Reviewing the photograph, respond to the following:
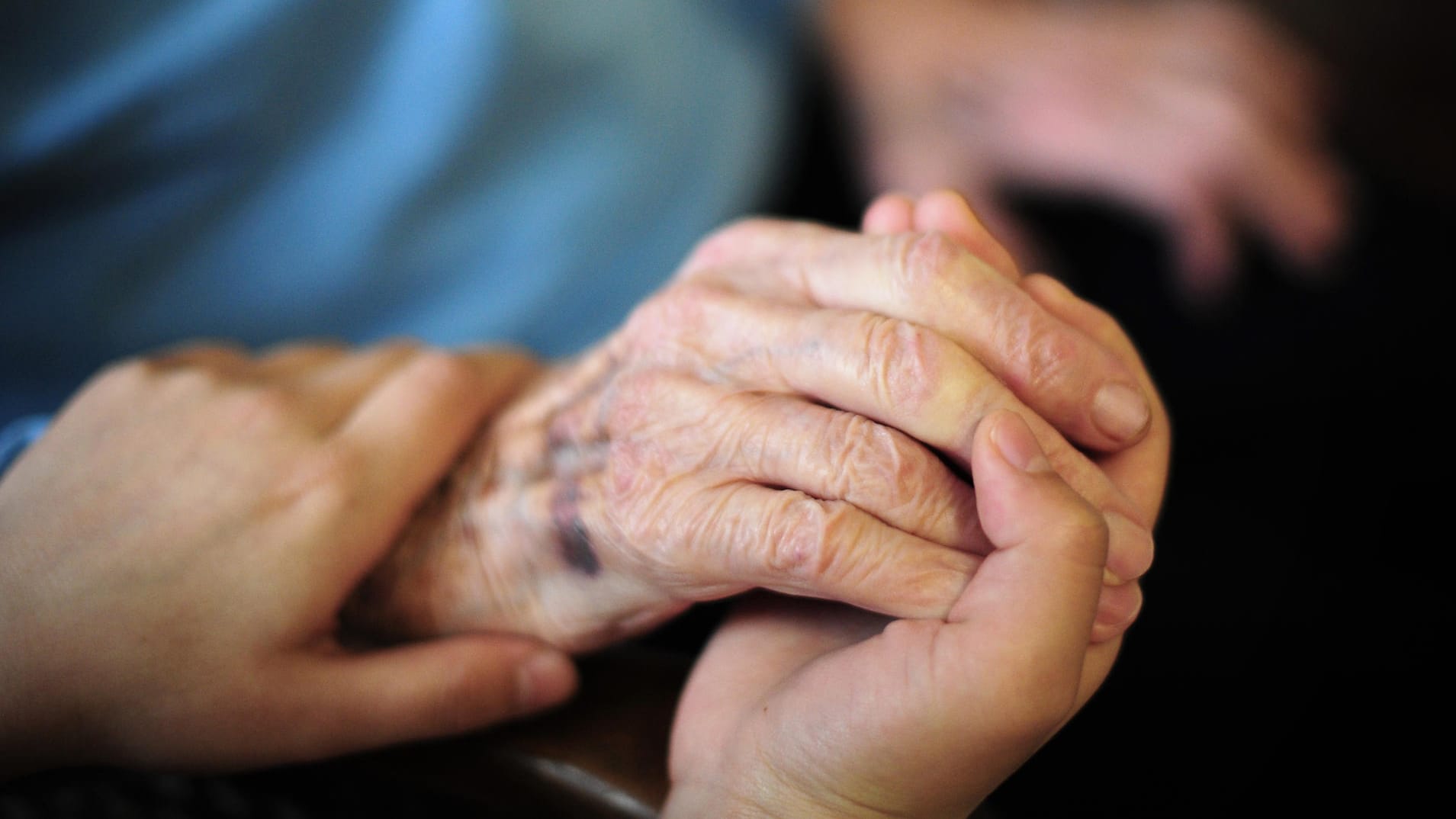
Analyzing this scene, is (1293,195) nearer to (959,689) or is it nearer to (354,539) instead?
(959,689)

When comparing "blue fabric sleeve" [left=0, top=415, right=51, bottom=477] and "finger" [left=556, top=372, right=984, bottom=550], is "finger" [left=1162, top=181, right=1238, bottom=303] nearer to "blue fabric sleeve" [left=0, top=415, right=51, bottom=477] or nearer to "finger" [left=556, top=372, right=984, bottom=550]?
"finger" [left=556, top=372, right=984, bottom=550]

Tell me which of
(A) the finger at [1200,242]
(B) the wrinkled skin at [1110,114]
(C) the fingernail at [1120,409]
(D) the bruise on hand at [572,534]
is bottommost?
(D) the bruise on hand at [572,534]

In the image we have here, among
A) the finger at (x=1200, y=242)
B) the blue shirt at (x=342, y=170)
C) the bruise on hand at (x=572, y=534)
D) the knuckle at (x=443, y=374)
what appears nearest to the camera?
the bruise on hand at (x=572, y=534)

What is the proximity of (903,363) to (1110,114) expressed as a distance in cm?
112

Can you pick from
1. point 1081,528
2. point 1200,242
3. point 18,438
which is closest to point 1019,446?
point 1081,528

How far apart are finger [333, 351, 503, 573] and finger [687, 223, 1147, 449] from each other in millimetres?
335

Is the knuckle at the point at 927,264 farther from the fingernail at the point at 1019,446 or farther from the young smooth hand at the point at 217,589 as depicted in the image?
the young smooth hand at the point at 217,589

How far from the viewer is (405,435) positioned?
2.63ft

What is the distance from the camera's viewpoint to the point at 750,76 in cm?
147

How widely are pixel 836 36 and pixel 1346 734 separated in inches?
50.5

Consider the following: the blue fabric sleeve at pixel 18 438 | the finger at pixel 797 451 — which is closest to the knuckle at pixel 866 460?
the finger at pixel 797 451

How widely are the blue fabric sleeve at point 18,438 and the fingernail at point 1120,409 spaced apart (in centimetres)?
83

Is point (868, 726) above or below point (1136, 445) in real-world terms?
below

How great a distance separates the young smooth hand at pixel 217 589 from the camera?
67 centimetres
